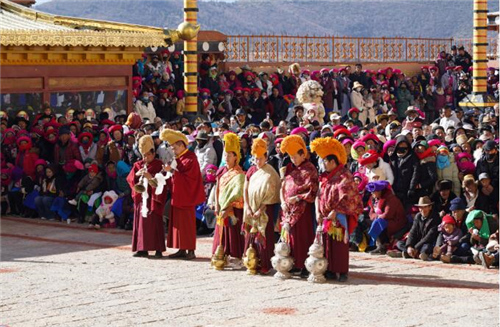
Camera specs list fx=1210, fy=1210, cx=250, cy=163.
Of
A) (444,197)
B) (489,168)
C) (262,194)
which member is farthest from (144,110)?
(262,194)

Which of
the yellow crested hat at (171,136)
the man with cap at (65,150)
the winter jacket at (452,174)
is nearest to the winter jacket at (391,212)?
the winter jacket at (452,174)

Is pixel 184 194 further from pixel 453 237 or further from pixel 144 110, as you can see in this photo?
pixel 144 110

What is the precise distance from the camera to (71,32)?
20266 mm

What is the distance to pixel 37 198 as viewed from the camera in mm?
17250

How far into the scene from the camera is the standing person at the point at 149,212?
1365 cm

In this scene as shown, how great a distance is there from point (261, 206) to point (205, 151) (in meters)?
3.51

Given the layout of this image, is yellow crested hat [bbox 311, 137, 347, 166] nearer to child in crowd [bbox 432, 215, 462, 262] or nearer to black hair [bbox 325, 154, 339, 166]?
black hair [bbox 325, 154, 339, 166]

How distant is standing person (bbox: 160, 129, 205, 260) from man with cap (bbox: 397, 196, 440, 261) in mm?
2376

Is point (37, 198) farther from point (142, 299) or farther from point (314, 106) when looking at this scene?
point (142, 299)

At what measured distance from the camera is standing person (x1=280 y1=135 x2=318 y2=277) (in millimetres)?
12180

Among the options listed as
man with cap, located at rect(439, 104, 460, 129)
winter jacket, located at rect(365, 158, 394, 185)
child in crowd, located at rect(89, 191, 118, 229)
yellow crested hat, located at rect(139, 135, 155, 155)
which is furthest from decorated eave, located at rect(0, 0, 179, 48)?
winter jacket, located at rect(365, 158, 394, 185)

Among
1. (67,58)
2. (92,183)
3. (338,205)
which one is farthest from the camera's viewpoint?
(67,58)

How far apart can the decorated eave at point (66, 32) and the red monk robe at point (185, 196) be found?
6.79 meters

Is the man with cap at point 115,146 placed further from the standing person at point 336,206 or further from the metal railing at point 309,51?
the metal railing at point 309,51
